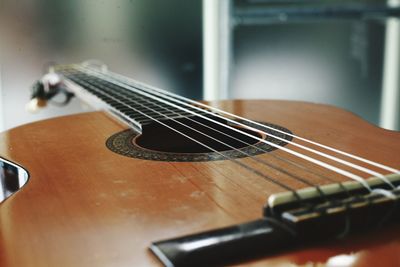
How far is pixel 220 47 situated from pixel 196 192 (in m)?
1.42

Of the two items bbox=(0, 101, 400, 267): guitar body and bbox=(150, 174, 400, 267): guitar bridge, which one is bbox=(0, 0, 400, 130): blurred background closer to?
bbox=(0, 101, 400, 267): guitar body

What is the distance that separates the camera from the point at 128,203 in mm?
554

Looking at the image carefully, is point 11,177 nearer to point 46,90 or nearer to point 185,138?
point 185,138

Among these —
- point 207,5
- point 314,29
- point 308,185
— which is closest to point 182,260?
point 308,185

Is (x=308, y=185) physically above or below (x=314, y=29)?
below

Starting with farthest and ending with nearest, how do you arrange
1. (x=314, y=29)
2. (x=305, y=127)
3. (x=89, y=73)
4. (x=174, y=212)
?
(x=314, y=29) < (x=89, y=73) < (x=305, y=127) < (x=174, y=212)

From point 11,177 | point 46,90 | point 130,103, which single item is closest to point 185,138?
point 130,103

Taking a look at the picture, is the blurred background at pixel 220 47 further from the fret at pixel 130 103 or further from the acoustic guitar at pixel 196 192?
the acoustic guitar at pixel 196 192

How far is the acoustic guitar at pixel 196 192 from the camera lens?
434 mm

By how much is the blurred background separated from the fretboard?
33cm

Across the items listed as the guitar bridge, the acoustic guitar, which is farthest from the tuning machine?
the guitar bridge

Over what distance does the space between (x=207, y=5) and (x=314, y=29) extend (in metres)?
0.49

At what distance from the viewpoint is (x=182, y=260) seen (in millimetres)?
Result: 410

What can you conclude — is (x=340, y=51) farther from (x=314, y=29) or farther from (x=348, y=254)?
(x=348, y=254)
